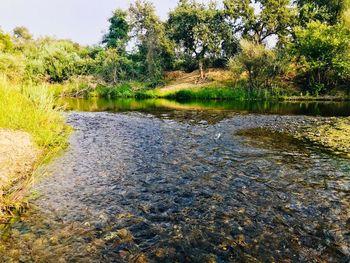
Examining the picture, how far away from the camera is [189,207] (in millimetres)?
8500

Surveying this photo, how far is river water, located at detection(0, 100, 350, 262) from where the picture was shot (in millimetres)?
6387

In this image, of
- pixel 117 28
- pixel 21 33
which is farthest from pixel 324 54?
pixel 21 33

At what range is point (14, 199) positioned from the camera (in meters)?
8.12

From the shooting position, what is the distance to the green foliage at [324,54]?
140 feet

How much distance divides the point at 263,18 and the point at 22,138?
53059mm

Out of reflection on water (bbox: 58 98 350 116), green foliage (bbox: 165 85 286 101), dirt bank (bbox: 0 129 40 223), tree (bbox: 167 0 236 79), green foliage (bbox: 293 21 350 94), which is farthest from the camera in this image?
tree (bbox: 167 0 236 79)

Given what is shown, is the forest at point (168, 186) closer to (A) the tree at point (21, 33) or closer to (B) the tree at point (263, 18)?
(B) the tree at point (263, 18)

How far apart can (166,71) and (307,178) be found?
60.2 metres

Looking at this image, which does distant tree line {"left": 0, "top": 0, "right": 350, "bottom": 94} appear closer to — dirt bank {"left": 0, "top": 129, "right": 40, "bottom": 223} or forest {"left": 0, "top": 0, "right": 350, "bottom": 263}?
forest {"left": 0, "top": 0, "right": 350, "bottom": 263}

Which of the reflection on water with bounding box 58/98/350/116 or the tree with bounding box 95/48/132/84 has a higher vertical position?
the tree with bounding box 95/48/132/84

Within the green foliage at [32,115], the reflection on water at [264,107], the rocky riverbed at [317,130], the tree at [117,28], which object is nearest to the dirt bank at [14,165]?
the green foliage at [32,115]

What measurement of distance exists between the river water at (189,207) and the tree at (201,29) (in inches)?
1812

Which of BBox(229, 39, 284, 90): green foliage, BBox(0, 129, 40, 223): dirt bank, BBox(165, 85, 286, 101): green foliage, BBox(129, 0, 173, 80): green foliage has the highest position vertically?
BBox(129, 0, 173, 80): green foliage

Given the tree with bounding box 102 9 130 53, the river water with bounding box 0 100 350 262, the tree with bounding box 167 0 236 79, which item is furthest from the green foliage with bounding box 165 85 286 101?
the river water with bounding box 0 100 350 262
